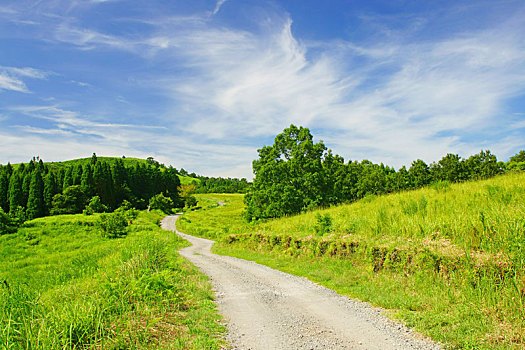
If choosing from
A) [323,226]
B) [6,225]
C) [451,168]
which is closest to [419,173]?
[451,168]

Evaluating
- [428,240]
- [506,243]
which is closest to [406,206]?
[428,240]

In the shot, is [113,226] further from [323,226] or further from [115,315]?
[115,315]

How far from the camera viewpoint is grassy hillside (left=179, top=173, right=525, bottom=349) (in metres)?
5.48

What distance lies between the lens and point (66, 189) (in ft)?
234

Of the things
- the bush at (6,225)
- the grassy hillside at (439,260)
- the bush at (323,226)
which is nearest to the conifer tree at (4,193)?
the bush at (6,225)

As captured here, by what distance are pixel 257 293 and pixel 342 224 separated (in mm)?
6591

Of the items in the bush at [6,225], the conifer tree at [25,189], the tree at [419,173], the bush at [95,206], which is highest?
the tree at [419,173]

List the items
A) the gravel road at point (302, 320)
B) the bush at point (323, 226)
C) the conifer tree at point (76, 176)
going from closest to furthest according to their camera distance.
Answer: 1. the gravel road at point (302, 320)
2. the bush at point (323, 226)
3. the conifer tree at point (76, 176)

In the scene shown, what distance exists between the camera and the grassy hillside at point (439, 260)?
18.0 ft

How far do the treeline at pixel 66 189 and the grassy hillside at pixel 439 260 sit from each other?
222 feet

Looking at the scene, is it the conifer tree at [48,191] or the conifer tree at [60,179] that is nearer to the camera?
the conifer tree at [48,191]

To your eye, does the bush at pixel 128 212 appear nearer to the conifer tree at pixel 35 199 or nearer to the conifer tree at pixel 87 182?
the conifer tree at pixel 87 182

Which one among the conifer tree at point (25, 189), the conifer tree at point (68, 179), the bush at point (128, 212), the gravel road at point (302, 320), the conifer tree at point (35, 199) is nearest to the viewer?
the gravel road at point (302, 320)

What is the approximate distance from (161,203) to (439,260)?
309 ft
